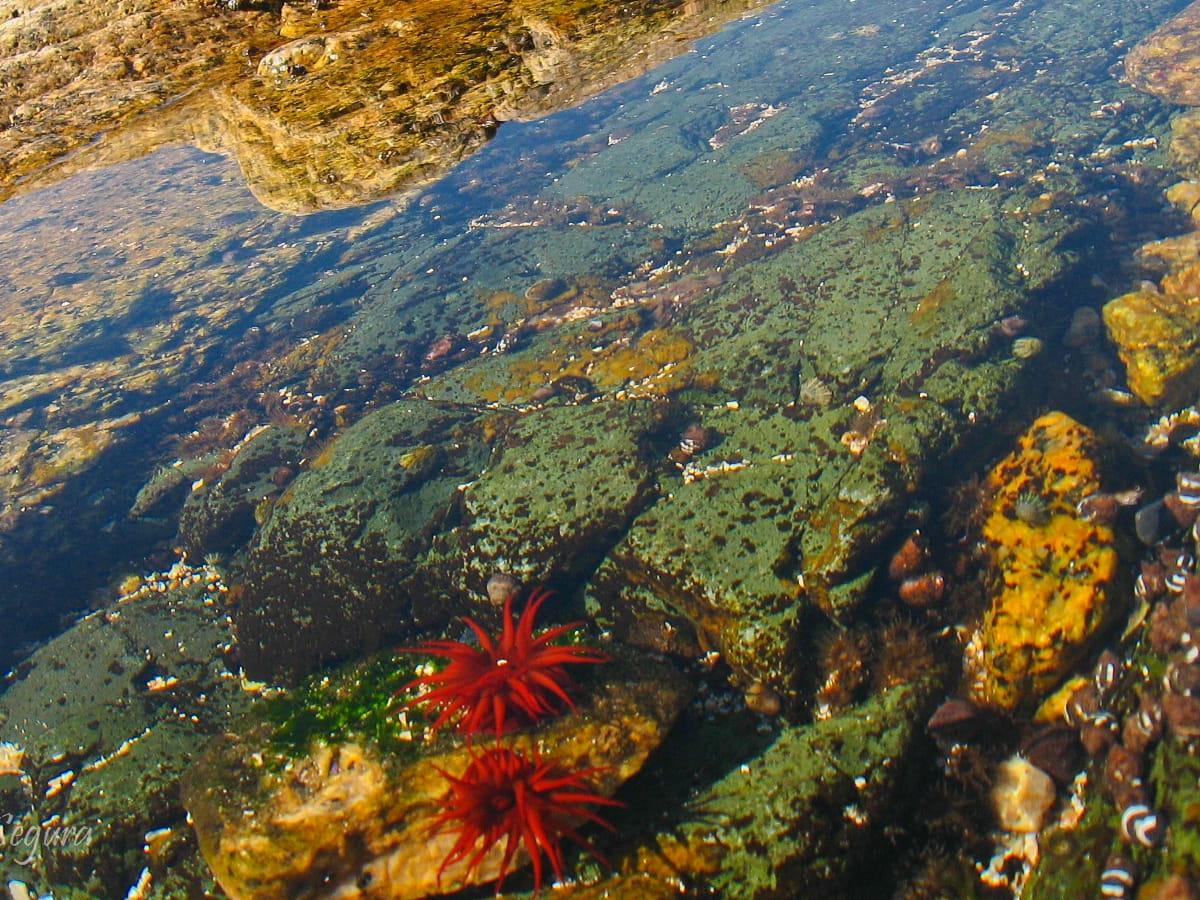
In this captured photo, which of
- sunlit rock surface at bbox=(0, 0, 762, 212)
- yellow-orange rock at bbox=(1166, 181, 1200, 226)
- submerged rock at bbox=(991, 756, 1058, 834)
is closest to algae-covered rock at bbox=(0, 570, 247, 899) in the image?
sunlit rock surface at bbox=(0, 0, 762, 212)

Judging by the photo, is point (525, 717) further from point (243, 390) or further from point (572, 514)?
point (243, 390)

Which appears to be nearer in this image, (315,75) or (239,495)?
(315,75)

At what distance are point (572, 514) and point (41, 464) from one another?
36.0 ft

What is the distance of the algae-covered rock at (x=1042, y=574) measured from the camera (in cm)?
505

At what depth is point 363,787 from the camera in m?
4.57

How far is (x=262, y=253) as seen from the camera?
64.2 feet

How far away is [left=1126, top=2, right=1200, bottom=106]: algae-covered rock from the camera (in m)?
15.7

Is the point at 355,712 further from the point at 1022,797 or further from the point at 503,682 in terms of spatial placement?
the point at 1022,797

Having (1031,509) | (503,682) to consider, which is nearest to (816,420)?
(1031,509)

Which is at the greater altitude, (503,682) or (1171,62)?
(503,682)

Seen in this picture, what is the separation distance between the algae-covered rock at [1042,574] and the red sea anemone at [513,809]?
3246 millimetres

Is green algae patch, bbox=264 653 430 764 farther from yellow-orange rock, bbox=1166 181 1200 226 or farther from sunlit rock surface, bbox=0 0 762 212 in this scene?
yellow-orange rock, bbox=1166 181 1200 226

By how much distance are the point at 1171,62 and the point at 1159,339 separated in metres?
14.6

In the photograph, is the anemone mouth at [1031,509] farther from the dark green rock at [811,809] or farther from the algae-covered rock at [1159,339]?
the algae-covered rock at [1159,339]
